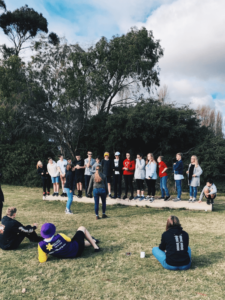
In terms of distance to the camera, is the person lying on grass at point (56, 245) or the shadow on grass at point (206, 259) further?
the person lying on grass at point (56, 245)

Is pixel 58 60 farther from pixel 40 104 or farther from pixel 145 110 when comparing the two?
pixel 145 110

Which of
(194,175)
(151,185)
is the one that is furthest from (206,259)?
(151,185)

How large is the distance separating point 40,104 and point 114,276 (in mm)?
16129

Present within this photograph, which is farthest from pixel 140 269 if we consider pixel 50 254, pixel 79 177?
pixel 79 177

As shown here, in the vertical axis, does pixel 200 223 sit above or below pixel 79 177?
below

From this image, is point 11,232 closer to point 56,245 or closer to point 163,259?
point 56,245

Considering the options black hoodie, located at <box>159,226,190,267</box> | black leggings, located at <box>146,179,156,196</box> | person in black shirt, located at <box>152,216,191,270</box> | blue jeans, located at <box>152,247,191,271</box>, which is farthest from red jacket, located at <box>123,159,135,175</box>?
black hoodie, located at <box>159,226,190,267</box>

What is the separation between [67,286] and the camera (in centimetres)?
404

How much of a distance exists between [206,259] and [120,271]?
1.75m

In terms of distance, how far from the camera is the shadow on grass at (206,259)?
15.5 ft

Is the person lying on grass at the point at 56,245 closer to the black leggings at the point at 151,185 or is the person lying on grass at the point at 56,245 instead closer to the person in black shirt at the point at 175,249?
the person in black shirt at the point at 175,249

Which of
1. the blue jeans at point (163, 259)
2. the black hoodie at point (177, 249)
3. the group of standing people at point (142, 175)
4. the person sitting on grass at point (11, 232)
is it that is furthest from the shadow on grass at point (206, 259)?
the group of standing people at point (142, 175)

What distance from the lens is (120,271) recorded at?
4543 mm

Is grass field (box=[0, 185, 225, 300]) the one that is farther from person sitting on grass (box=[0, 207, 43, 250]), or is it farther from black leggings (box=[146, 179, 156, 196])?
black leggings (box=[146, 179, 156, 196])
